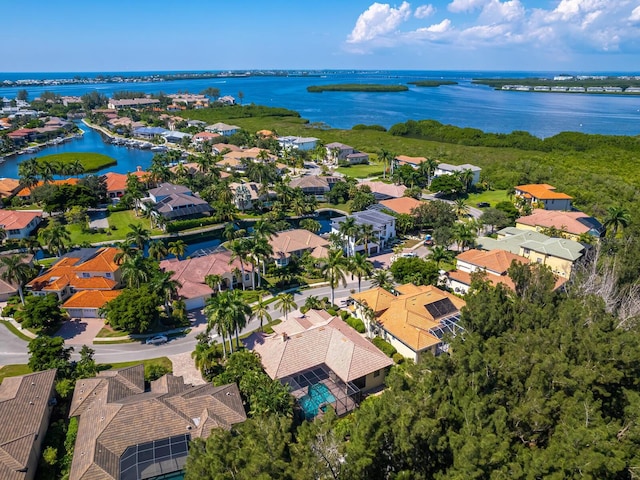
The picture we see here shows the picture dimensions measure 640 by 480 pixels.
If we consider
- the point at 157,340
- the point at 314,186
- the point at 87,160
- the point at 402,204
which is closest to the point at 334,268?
the point at 157,340

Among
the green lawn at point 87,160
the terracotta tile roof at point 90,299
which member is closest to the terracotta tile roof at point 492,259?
the terracotta tile roof at point 90,299

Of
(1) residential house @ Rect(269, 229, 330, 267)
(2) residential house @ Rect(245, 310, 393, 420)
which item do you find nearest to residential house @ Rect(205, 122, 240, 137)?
(1) residential house @ Rect(269, 229, 330, 267)

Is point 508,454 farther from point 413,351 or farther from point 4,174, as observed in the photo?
point 4,174

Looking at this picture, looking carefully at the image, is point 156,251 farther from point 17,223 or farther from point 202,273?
point 17,223

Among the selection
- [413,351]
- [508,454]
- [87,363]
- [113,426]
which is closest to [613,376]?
[508,454]

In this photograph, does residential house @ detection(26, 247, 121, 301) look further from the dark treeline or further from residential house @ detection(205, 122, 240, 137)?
the dark treeline
